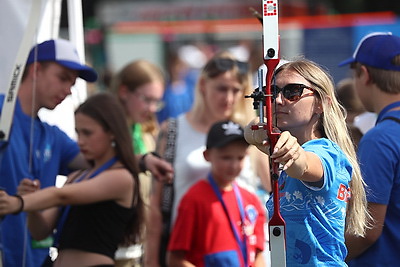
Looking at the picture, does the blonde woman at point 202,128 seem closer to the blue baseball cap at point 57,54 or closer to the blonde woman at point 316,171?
the blue baseball cap at point 57,54

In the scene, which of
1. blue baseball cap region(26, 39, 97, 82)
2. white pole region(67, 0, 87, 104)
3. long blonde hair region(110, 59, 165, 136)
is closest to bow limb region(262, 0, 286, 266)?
blue baseball cap region(26, 39, 97, 82)

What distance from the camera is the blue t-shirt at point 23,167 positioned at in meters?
4.17

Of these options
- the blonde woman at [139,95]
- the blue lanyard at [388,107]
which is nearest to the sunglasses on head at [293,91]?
the blue lanyard at [388,107]

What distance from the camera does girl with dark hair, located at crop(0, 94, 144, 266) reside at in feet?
13.2

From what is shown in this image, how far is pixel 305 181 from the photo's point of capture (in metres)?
2.98

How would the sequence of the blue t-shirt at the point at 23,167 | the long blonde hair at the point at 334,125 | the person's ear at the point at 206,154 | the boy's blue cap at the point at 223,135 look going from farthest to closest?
the person's ear at the point at 206,154 → the boy's blue cap at the point at 223,135 → the blue t-shirt at the point at 23,167 → the long blonde hair at the point at 334,125

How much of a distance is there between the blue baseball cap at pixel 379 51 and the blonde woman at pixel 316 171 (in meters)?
0.95

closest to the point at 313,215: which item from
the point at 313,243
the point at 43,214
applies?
the point at 313,243

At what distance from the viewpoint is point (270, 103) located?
113 inches

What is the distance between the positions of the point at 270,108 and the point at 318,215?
49 cm

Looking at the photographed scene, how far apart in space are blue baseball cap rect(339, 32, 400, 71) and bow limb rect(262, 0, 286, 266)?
1.36m

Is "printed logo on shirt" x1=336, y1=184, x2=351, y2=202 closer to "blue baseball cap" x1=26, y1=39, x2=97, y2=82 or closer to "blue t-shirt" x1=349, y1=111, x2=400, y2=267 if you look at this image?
"blue t-shirt" x1=349, y1=111, x2=400, y2=267

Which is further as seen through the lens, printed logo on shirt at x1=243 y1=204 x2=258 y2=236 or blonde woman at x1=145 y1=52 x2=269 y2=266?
blonde woman at x1=145 y1=52 x2=269 y2=266

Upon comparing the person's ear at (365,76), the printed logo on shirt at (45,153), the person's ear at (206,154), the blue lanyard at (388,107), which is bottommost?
the person's ear at (206,154)
